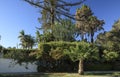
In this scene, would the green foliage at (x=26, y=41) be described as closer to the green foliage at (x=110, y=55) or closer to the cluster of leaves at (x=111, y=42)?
the cluster of leaves at (x=111, y=42)

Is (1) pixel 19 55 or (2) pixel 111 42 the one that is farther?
(2) pixel 111 42

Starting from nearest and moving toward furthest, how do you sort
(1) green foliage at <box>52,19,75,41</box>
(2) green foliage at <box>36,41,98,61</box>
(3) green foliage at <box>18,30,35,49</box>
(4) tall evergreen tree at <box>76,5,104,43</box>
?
(2) green foliage at <box>36,41,98,61</box> < (1) green foliage at <box>52,19,75,41</box> < (4) tall evergreen tree at <box>76,5,104,43</box> < (3) green foliage at <box>18,30,35,49</box>

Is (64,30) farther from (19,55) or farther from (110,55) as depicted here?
(19,55)

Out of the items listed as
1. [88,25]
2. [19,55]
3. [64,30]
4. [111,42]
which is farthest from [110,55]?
[88,25]

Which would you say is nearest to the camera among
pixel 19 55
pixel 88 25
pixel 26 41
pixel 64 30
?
pixel 19 55

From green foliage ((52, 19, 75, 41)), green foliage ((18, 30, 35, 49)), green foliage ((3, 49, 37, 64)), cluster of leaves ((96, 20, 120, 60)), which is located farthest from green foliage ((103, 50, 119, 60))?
green foliage ((18, 30, 35, 49))

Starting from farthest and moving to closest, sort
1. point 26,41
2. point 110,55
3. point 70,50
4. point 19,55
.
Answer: point 26,41
point 110,55
point 19,55
point 70,50

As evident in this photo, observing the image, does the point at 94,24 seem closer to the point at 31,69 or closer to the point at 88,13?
the point at 88,13

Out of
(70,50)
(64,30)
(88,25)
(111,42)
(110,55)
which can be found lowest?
(110,55)

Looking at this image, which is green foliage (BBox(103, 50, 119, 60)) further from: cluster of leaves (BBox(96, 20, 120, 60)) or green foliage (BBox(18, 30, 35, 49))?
green foliage (BBox(18, 30, 35, 49))

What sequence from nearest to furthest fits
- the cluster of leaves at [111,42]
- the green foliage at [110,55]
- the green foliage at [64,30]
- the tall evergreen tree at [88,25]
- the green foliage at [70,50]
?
the green foliage at [70,50] → the green foliage at [110,55] → the cluster of leaves at [111,42] → the green foliage at [64,30] → the tall evergreen tree at [88,25]

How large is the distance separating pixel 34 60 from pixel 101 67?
966 cm

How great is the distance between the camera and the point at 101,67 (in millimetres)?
37656

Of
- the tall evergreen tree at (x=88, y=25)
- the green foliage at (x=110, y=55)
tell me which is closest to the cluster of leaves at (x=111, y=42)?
the green foliage at (x=110, y=55)
